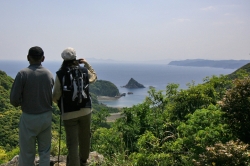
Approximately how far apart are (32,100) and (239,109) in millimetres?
2570

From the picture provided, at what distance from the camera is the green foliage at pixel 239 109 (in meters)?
3.47

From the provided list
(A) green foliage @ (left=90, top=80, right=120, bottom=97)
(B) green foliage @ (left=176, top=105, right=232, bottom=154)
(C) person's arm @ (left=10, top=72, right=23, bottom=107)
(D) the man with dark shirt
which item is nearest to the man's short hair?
(D) the man with dark shirt

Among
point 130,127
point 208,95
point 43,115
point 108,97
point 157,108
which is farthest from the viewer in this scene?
point 108,97

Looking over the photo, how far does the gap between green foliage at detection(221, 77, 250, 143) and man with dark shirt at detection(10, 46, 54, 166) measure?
7.44ft

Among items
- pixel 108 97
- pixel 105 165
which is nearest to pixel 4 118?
pixel 105 165

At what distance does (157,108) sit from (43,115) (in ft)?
21.6

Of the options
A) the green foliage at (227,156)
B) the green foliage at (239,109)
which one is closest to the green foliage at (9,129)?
the green foliage at (239,109)

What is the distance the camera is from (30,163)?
3.44 meters

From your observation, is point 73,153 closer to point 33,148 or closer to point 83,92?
point 33,148

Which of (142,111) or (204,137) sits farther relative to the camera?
(142,111)

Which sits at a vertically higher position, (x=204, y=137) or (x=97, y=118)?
(x=204, y=137)

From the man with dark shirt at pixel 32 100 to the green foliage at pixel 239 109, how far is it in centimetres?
227

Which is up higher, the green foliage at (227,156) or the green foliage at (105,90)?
the green foliage at (227,156)

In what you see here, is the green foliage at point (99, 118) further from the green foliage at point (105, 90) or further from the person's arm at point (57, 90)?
the green foliage at point (105, 90)
